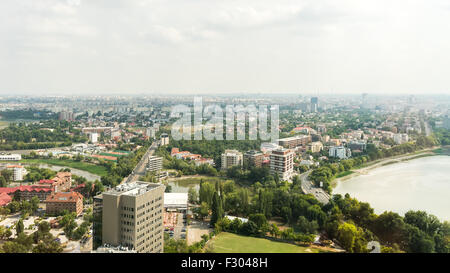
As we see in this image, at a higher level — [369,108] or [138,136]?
[369,108]

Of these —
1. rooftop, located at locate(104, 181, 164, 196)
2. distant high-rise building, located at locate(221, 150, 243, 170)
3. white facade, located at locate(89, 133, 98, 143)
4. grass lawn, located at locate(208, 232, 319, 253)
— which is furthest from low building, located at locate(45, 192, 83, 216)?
white facade, located at locate(89, 133, 98, 143)

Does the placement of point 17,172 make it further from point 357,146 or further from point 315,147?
point 357,146

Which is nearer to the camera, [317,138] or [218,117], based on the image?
[317,138]

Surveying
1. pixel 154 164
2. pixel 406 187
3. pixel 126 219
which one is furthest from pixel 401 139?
pixel 126 219

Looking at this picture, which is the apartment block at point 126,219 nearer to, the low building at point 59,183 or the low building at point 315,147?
the low building at point 59,183

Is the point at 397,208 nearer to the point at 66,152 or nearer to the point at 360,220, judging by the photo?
the point at 360,220
